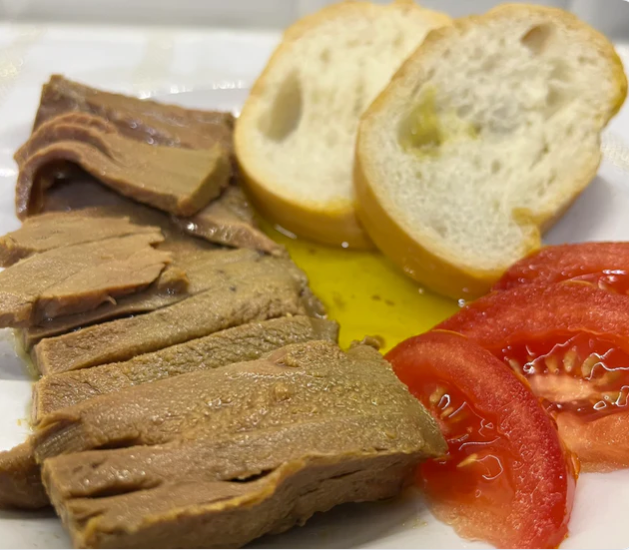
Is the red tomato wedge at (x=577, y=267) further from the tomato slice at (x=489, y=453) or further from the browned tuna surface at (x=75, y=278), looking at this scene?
the browned tuna surface at (x=75, y=278)

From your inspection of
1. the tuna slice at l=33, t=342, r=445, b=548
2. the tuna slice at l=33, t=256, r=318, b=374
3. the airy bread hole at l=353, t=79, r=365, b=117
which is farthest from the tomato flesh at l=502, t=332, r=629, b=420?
the airy bread hole at l=353, t=79, r=365, b=117

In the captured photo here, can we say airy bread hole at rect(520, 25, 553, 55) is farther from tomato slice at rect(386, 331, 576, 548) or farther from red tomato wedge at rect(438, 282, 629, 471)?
tomato slice at rect(386, 331, 576, 548)

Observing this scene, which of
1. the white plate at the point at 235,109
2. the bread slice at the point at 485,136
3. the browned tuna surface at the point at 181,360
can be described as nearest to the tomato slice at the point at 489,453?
the white plate at the point at 235,109

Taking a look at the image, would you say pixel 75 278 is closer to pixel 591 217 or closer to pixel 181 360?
pixel 181 360

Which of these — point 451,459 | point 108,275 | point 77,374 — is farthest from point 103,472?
point 451,459

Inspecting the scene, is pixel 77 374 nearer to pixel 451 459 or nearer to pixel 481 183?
pixel 451 459

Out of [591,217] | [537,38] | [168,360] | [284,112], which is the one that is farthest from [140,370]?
[537,38]
